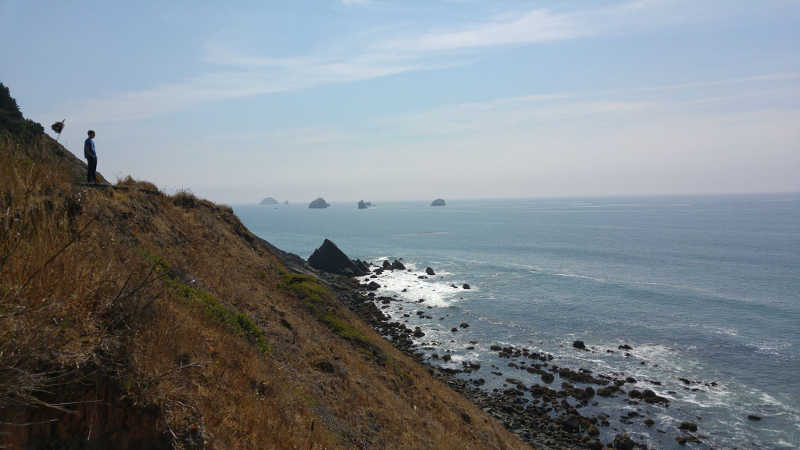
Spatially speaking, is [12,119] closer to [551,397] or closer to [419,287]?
[551,397]

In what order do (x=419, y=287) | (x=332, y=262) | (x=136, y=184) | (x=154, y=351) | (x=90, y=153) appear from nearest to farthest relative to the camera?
(x=154, y=351) → (x=90, y=153) → (x=136, y=184) → (x=419, y=287) → (x=332, y=262)

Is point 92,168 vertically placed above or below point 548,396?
above

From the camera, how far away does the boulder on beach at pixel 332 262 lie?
72625 millimetres

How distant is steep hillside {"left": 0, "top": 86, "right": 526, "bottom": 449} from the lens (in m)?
4.52

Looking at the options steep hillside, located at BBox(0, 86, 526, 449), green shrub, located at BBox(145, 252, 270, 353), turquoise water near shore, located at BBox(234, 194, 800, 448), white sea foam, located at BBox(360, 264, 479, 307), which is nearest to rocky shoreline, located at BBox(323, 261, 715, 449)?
turquoise water near shore, located at BBox(234, 194, 800, 448)

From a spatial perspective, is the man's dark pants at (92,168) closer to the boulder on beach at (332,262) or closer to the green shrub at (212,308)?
the green shrub at (212,308)

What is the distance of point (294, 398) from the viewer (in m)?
10.3

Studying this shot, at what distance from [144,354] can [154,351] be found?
0.33 m

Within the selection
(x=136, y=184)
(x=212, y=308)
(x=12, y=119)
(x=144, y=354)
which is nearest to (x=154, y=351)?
(x=144, y=354)

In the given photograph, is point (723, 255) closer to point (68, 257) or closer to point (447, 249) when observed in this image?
point (447, 249)

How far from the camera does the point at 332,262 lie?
73438mm

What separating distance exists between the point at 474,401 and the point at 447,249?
8014cm

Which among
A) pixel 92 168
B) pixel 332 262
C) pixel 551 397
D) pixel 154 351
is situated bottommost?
pixel 551 397

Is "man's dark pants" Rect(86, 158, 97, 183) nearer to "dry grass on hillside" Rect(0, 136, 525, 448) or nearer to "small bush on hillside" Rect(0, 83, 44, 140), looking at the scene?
"dry grass on hillside" Rect(0, 136, 525, 448)
